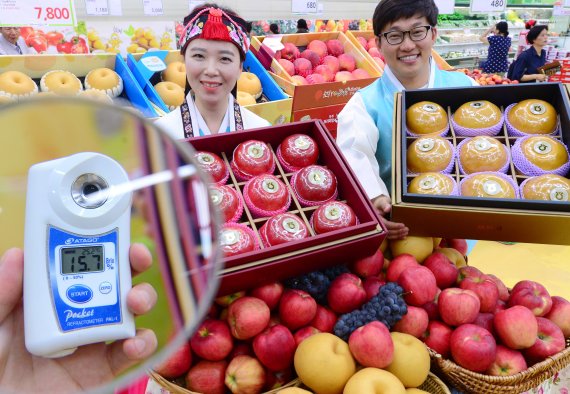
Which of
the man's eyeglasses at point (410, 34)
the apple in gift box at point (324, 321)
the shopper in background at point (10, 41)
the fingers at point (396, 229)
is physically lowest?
the apple in gift box at point (324, 321)

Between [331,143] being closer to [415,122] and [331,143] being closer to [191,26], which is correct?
[415,122]

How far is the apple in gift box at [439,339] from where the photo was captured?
1135mm

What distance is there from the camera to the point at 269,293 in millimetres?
1119

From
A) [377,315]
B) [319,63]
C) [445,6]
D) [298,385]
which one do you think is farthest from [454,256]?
[445,6]

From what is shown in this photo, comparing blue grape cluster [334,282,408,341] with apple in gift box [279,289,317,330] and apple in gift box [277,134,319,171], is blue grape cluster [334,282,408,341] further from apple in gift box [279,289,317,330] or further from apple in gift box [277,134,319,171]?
apple in gift box [277,134,319,171]

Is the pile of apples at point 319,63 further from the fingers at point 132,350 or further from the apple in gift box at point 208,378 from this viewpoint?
the fingers at point 132,350

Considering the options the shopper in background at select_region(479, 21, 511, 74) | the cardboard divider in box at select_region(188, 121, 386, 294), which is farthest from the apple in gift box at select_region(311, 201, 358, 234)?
the shopper in background at select_region(479, 21, 511, 74)

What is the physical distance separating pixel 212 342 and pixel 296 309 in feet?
Result: 0.71

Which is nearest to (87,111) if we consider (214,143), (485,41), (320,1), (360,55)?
(214,143)

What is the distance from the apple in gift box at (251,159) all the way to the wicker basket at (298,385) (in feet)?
2.03

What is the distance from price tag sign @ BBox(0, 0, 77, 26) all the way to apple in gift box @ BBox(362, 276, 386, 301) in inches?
88.6

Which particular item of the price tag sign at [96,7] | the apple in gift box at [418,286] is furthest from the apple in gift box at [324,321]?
the price tag sign at [96,7]

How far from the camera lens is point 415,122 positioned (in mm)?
1571

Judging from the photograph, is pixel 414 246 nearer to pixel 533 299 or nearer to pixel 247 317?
pixel 533 299
